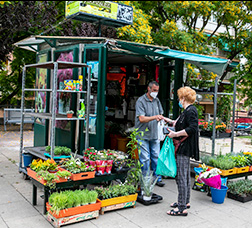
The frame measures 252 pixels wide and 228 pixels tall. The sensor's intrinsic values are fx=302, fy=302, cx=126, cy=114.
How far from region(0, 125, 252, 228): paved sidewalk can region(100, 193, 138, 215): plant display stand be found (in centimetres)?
8

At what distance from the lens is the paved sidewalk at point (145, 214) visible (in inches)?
171

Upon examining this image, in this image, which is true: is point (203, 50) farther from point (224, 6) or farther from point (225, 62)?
point (225, 62)

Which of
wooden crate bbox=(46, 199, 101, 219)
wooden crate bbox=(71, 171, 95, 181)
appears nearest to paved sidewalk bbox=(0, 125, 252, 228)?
wooden crate bbox=(46, 199, 101, 219)

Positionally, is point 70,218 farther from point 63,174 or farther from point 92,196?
A: point 63,174

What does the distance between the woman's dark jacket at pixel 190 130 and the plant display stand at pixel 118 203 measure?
1095mm

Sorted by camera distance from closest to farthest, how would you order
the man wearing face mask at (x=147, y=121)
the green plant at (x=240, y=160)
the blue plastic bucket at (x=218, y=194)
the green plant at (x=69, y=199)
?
the green plant at (x=69, y=199), the blue plastic bucket at (x=218, y=194), the man wearing face mask at (x=147, y=121), the green plant at (x=240, y=160)

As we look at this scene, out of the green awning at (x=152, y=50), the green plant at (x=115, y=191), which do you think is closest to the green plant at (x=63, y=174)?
the green plant at (x=115, y=191)

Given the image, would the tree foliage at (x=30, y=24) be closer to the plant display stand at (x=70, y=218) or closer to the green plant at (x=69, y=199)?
the green plant at (x=69, y=199)

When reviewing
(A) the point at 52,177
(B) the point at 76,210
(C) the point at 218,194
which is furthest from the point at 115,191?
(C) the point at 218,194

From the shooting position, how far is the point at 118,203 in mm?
4766

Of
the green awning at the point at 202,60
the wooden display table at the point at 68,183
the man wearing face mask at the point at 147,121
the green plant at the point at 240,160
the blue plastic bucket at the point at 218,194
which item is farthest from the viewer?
the green awning at the point at 202,60

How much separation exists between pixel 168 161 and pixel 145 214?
0.90 m

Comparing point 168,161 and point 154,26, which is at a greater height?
point 154,26

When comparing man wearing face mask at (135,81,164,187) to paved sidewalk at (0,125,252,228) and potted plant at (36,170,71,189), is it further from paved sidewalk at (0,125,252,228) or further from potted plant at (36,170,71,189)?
potted plant at (36,170,71,189)
